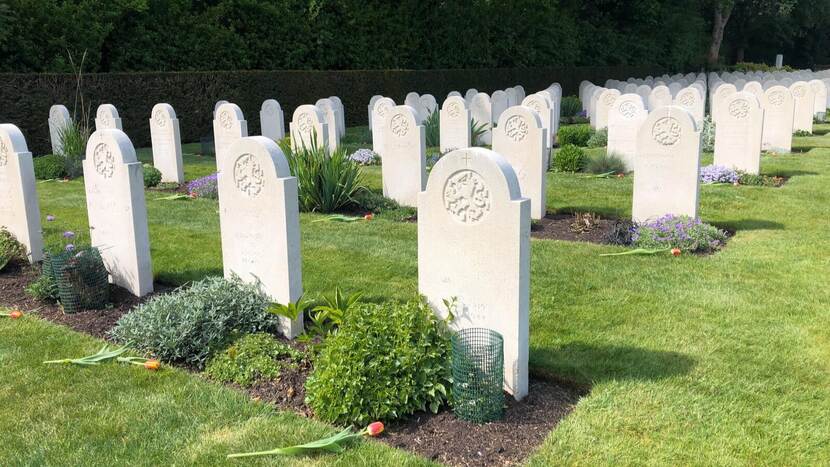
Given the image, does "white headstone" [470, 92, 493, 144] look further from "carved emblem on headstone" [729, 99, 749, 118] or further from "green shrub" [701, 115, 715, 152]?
"carved emblem on headstone" [729, 99, 749, 118]

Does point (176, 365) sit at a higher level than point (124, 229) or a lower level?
lower

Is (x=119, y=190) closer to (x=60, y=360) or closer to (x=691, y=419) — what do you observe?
(x=60, y=360)

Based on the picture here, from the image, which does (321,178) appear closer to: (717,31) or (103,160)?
(103,160)

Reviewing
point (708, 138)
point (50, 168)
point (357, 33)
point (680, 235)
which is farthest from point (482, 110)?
point (680, 235)

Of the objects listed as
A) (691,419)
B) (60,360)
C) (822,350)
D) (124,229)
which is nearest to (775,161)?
(822,350)

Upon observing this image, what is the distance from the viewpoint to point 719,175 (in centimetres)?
1072

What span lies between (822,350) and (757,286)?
1.38m

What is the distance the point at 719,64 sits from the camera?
152ft

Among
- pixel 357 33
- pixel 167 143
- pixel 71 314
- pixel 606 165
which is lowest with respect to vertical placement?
pixel 71 314

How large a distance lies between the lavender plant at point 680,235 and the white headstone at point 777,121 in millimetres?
7727

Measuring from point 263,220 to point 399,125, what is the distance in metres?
4.92

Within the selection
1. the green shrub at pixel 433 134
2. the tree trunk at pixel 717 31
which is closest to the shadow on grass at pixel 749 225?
the green shrub at pixel 433 134

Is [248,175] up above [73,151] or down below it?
above

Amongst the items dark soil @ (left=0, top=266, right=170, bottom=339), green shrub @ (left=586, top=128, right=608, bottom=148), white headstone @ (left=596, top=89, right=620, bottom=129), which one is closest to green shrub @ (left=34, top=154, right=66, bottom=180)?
dark soil @ (left=0, top=266, right=170, bottom=339)
